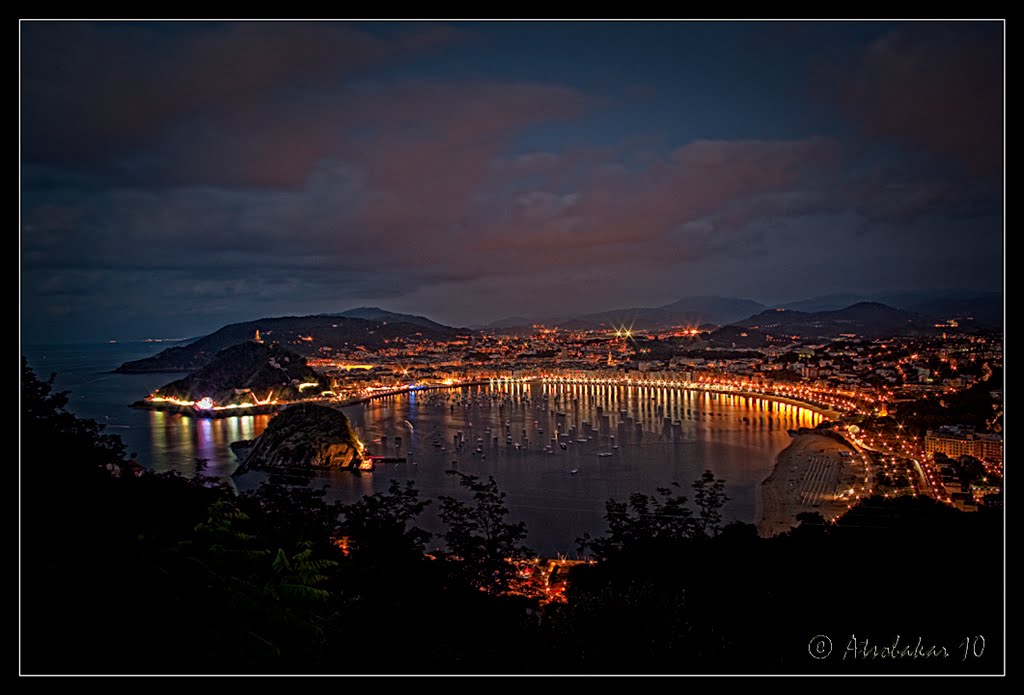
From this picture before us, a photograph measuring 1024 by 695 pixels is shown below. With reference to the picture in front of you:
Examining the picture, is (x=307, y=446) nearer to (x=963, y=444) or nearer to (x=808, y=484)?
(x=808, y=484)

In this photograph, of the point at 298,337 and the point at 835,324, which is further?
the point at 298,337

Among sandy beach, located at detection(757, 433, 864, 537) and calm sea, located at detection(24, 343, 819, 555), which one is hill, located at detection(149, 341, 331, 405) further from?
sandy beach, located at detection(757, 433, 864, 537)

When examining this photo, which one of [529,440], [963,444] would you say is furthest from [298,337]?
[963,444]

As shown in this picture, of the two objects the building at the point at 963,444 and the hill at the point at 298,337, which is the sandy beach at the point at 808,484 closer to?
the building at the point at 963,444

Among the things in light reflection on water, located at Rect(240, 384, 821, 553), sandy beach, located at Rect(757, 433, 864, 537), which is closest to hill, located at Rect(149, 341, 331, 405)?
light reflection on water, located at Rect(240, 384, 821, 553)

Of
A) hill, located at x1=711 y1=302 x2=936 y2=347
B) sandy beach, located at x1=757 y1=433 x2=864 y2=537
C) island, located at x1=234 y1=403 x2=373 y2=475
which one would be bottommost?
sandy beach, located at x1=757 y1=433 x2=864 y2=537

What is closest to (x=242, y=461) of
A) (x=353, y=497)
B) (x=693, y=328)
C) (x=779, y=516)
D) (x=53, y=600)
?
(x=353, y=497)
